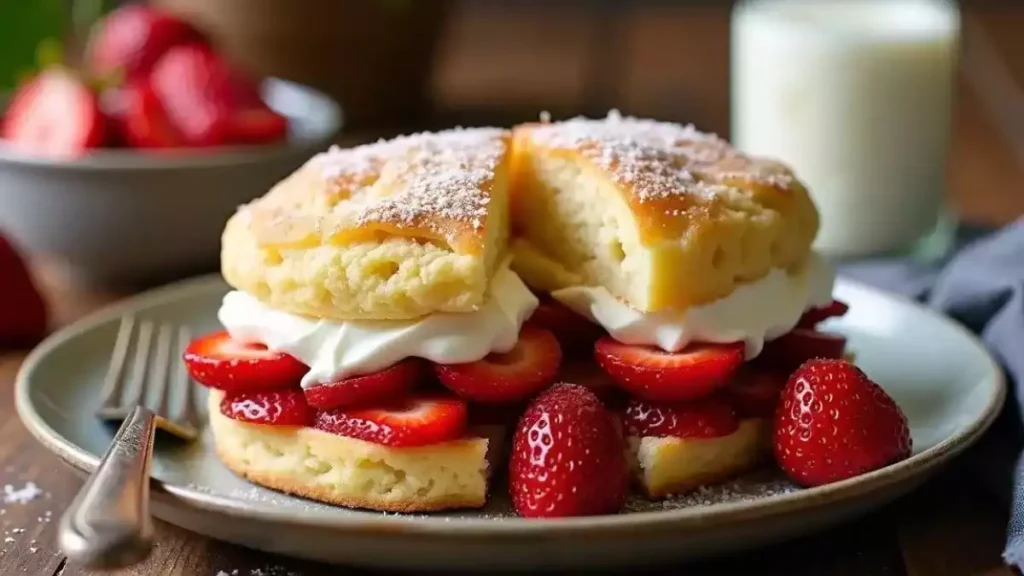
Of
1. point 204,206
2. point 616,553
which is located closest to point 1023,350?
point 616,553

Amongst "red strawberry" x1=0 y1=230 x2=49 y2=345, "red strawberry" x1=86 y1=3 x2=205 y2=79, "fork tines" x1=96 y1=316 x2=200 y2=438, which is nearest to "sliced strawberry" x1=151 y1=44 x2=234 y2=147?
"red strawberry" x1=86 y1=3 x2=205 y2=79

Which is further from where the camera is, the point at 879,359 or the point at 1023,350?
the point at 879,359

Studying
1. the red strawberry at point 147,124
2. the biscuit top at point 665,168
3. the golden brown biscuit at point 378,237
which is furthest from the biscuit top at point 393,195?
the red strawberry at point 147,124

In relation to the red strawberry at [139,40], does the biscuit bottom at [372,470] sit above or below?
below

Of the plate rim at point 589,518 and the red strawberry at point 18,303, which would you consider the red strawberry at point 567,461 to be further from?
the red strawberry at point 18,303

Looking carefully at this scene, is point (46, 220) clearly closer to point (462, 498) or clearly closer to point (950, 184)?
point (462, 498)
